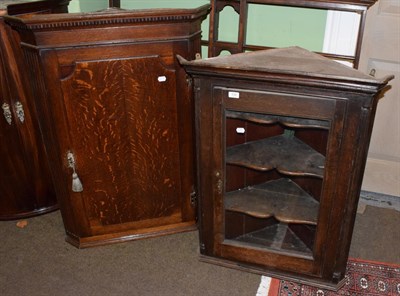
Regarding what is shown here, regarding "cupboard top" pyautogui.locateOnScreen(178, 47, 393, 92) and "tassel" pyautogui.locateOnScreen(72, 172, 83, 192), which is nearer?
"cupboard top" pyautogui.locateOnScreen(178, 47, 393, 92)

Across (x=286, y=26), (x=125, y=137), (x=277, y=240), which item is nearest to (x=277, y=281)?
(x=277, y=240)

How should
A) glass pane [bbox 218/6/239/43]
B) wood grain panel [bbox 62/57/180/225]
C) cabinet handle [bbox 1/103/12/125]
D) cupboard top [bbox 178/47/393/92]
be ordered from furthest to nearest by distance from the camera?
glass pane [bbox 218/6/239/43] → cabinet handle [bbox 1/103/12/125] → wood grain panel [bbox 62/57/180/225] → cupboard top [bbox 178/47/393/92]

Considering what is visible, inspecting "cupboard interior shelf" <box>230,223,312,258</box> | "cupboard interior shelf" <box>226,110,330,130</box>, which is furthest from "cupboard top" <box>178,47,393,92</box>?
"cupboard interior shelf" <box>230,223,312,258</box>

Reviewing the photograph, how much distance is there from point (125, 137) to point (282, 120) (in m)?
0.78

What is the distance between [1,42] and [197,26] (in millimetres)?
974

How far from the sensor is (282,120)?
1.72 metres

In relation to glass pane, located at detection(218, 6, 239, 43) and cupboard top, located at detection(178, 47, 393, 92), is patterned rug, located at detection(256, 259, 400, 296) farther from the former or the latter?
glass pane, located at detection(218, 6, 239, 43)

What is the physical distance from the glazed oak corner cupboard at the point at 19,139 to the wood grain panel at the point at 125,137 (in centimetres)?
43

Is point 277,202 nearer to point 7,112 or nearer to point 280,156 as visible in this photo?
point 280,156

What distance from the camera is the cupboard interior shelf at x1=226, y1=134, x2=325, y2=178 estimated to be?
182 cm

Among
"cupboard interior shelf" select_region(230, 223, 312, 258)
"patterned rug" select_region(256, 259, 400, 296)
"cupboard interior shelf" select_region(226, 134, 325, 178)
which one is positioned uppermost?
"cupboard interior shelf" select_region(226, 134, 325, 178)

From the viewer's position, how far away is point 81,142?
Result: 1996 mm

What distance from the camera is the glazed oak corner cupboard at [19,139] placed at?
2051 mm

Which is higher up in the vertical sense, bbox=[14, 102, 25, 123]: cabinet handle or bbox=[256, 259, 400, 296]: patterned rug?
bbox=[14, 102, 25, 123]: cabinet handle
